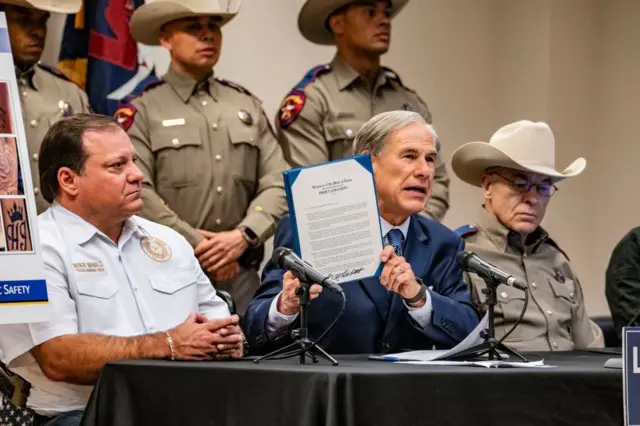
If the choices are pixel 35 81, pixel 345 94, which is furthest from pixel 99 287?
pixel 345 94

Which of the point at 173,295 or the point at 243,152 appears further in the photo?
the point at 243,152

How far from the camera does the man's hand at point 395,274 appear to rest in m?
3.18

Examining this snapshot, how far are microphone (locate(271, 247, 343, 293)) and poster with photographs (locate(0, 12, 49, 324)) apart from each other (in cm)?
59

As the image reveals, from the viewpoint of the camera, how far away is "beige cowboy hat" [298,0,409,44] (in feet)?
16.7

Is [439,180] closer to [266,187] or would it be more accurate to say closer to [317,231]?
[266,187]

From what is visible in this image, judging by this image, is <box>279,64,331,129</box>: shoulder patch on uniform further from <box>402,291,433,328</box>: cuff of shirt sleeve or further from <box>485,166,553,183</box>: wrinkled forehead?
<box>402,291,433,328</box>: cuff of shirt sleeve

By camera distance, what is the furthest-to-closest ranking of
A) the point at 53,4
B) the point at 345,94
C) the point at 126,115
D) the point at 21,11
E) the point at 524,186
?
the point at 345,94
the point at 126,115
the point at 53,4
the point at 21,11
the point at 524,186

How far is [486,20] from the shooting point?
6906 mm

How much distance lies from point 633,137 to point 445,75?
1.12 meters

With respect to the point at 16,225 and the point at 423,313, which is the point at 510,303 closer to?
the point at 423,313

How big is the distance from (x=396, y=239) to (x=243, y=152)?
4.34ft

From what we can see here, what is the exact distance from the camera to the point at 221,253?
14.9 ft

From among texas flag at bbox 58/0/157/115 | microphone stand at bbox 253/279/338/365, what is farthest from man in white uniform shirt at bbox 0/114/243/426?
texas flag at bbox 58/0/157/115

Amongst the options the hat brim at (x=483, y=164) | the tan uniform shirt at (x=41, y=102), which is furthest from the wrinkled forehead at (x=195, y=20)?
the hat brim at (x=483, y=164)
